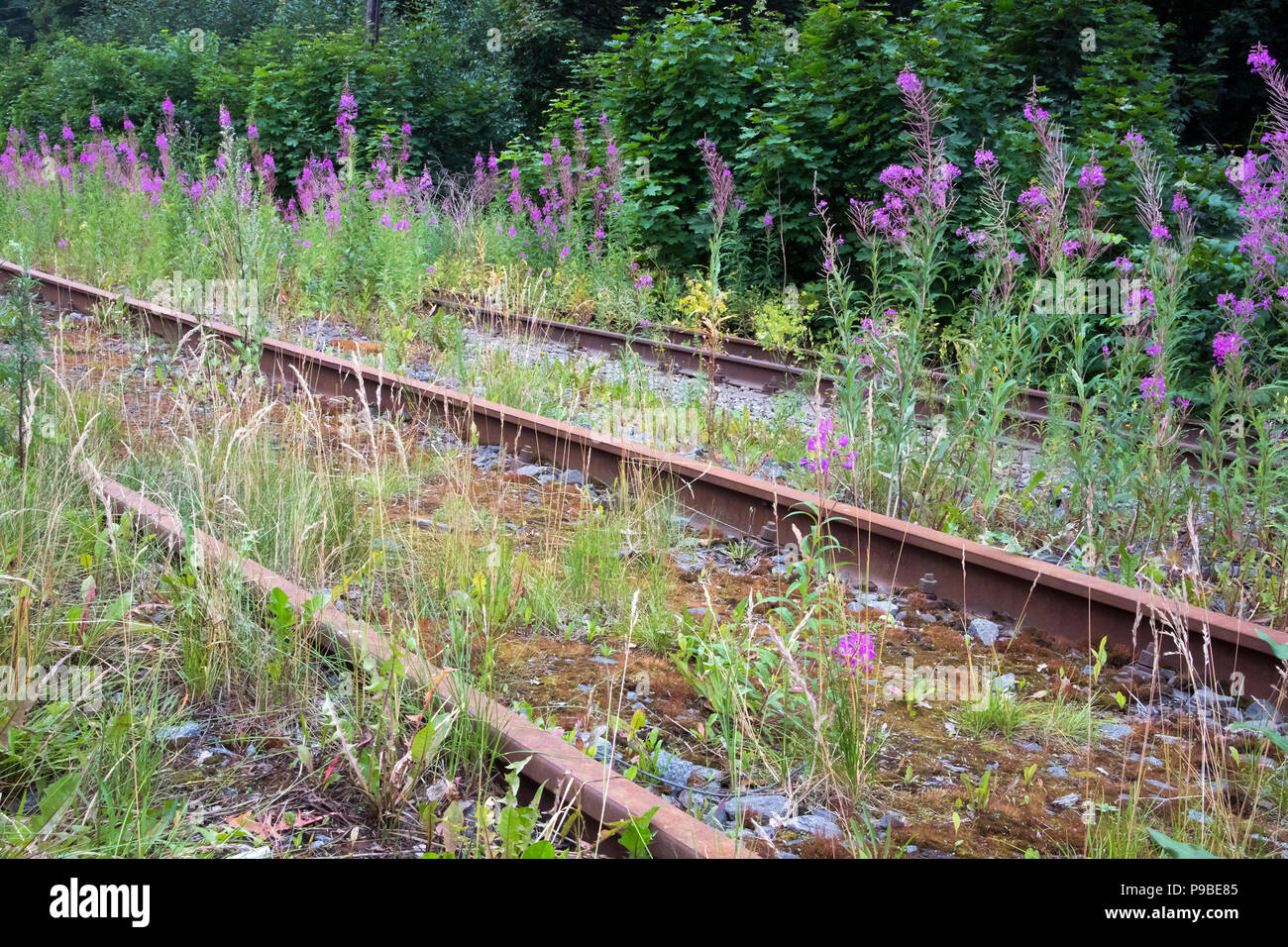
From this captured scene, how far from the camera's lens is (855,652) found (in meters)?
2.46

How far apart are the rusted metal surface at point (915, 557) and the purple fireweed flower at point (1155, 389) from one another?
92cm

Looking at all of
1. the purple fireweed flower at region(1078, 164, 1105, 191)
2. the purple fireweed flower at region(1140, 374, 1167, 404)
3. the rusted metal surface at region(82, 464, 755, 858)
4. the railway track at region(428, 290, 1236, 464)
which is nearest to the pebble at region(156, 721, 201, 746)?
the rusted metal surface at region(82, 464, 755, 858)

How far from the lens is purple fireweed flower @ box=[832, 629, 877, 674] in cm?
244

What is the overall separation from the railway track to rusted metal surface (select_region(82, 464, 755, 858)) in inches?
111

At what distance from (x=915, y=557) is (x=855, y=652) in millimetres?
1194

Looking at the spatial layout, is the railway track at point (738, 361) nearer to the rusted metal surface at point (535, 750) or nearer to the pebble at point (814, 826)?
the pebble at point (814, 826)

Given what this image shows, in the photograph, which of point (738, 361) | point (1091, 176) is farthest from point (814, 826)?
point (738, 361)

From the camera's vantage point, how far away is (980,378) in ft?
13.1

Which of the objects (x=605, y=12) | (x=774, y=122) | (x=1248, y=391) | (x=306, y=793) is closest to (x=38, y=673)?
(x=306, y=793)

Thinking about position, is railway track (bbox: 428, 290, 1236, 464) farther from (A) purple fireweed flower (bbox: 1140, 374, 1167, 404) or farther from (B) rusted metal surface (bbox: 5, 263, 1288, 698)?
(B) rusted metal surface (bbox: 5, 263, 1288, 698)

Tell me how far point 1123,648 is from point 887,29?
23.8ft

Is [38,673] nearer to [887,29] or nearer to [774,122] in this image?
[774,122]

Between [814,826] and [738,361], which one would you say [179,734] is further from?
[738,361]

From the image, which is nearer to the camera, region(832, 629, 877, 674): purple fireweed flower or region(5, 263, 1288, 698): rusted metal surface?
region(832, 629, 877, 674): purple fireweed flower
